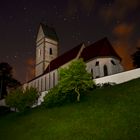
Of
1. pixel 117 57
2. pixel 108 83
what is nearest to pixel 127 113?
pixel 108 83

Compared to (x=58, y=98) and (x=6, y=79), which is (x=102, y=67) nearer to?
(x=58, y=98)

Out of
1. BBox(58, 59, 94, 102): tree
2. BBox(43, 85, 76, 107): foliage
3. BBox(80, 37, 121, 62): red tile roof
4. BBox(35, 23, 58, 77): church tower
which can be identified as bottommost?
BBox(43, 85, 76, 107): foliage

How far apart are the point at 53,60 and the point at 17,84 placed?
16742 mm

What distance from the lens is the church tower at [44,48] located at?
295 feet

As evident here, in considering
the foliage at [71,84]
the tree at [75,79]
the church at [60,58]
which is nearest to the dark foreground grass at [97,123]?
the foliage at [71,84]

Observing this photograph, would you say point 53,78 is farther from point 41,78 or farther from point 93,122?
point 93,122

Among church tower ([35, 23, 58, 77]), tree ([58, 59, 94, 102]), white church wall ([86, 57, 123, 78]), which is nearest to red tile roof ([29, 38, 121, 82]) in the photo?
white church wall ([86, 57, 123, 78])

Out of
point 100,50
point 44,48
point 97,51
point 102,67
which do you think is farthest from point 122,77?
point 44,48

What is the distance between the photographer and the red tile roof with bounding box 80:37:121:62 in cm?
5947

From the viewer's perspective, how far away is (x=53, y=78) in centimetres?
7569

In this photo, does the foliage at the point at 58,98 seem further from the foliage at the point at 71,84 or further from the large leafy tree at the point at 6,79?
the large leafy tree at the point at 6,79

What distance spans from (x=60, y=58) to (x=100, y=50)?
24.6 meters

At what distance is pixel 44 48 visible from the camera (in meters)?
90.2

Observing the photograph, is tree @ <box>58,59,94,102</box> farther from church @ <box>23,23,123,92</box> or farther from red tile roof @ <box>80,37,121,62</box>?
red tile roof @ <box>80,37,121,62</box>
